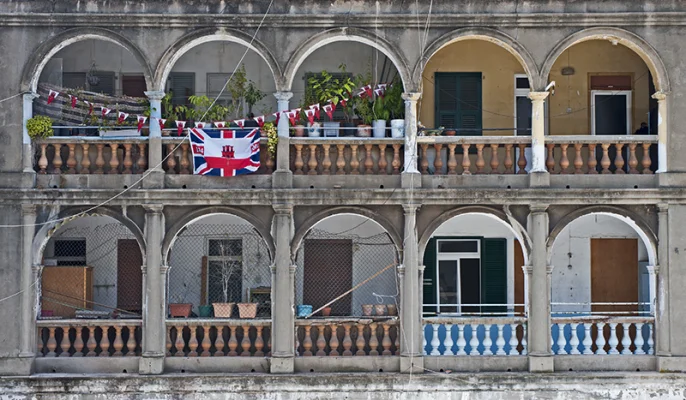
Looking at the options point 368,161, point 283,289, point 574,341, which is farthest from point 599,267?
point 283,289

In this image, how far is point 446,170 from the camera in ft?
59.3

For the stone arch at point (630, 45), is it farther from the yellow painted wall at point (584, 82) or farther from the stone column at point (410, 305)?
the stone column at point (410, 305)

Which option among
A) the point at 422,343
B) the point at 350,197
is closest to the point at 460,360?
the point at 422,343

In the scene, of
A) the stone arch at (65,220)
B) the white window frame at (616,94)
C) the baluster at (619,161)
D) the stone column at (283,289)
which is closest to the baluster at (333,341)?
the stone column at (283,289)

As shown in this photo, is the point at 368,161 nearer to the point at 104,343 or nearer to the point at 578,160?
the point at 578,160

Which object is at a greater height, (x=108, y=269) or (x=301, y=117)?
(x=301, y=117)

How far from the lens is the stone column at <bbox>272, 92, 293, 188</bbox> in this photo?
17219 mm

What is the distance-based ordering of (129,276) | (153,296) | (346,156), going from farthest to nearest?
(129,276) → (346,156) → (153,296)

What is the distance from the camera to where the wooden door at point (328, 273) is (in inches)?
770

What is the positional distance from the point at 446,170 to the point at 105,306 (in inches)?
277

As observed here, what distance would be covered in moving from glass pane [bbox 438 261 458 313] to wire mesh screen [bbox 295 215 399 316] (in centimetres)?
103

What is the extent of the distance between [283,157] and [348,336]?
3488mm

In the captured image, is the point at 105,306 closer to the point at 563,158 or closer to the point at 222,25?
the point at 222,25

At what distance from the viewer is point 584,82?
64.9ft
